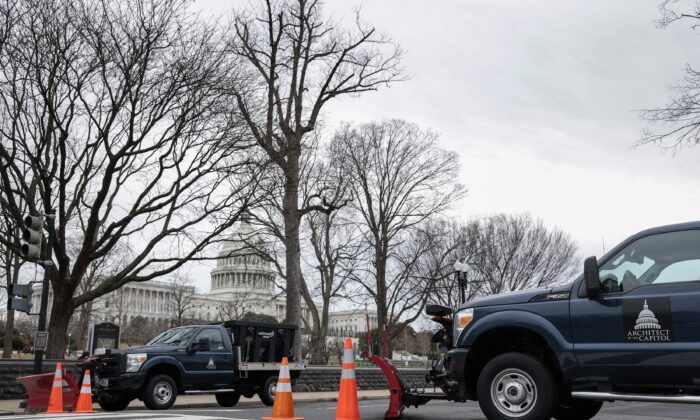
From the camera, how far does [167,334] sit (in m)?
15.9

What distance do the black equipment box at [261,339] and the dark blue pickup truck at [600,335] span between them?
32.9ft

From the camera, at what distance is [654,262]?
6984 mm

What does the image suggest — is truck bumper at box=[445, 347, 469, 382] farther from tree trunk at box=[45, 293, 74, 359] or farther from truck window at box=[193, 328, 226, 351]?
tree trunk at box=[45, 293, 74, 359]

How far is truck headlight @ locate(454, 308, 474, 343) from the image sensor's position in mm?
7926

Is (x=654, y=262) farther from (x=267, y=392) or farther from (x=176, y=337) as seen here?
(x=267, y=392)

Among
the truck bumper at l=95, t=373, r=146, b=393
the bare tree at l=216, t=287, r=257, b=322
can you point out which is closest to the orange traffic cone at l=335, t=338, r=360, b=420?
the truck bumper at l=95, t=373, r=146, b=393

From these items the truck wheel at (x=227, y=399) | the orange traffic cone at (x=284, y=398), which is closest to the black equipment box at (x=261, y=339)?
the truck wheel at (x=227, y=399)

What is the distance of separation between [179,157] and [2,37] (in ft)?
21.0

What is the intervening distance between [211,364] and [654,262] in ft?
36.8

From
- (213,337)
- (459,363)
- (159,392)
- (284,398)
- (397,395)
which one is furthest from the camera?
(213,337)

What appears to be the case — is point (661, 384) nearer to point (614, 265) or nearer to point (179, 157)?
point (614, 265)

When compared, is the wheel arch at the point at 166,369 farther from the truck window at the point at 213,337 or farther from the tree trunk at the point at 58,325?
the tree trunk at the point at 58,325

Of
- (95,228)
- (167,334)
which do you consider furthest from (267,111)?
(167,334)

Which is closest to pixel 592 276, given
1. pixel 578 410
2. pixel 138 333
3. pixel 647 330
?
pixel 647 330
